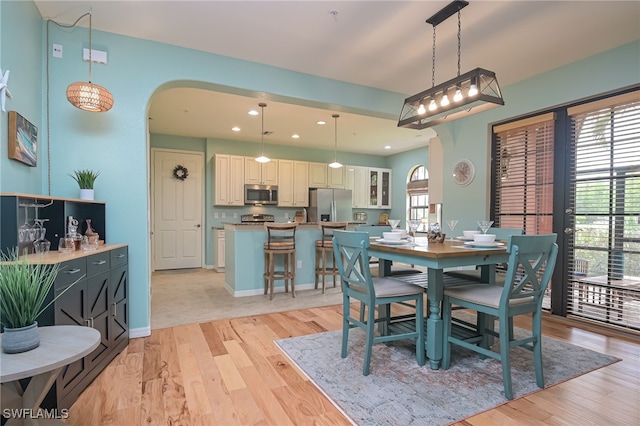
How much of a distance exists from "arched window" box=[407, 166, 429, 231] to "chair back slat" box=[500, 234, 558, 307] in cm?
531

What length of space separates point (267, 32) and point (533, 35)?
228 cm

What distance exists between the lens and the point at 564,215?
3.43 meters

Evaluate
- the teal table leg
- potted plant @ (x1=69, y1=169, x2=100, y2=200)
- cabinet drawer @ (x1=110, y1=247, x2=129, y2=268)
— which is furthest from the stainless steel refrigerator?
the teal table leg

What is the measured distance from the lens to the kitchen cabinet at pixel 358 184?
7.71 meters

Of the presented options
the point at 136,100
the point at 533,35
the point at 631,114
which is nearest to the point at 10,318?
the point at 136,100

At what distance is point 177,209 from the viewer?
21.0ft

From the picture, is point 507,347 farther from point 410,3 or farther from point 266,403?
point 410,3

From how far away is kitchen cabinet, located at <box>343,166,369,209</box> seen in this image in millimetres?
7705

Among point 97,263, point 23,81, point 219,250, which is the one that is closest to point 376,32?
point 23,81

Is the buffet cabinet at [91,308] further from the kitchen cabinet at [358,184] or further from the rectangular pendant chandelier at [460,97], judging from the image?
the kitchen cabinet at [358,184]

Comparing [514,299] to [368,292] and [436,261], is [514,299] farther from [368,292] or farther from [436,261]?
[368,292]

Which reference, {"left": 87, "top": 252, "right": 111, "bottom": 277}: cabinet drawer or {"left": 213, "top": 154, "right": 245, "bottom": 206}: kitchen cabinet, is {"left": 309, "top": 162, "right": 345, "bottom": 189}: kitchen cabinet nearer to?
{"left": 213, "top": 154, "right": 245, "bottom": 206}: kitchen cabinet

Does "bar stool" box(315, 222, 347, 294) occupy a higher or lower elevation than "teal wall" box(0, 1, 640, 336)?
lower

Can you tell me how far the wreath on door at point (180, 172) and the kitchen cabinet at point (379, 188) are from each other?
13.8 feet
